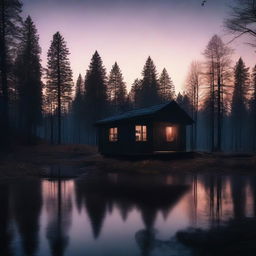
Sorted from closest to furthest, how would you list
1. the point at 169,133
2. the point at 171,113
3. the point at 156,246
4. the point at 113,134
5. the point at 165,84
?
the point at 156,246 → the point at 169,133 → the point at 171,113 → the point at 113,134 → the point at 165,84

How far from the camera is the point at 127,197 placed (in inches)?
460

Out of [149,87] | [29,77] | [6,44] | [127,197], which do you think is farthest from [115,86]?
[127,197]

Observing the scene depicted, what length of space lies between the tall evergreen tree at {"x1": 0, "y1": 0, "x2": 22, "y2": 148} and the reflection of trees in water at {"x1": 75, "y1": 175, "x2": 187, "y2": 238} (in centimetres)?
1877

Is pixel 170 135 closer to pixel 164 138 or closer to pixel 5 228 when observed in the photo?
pixel 164 138

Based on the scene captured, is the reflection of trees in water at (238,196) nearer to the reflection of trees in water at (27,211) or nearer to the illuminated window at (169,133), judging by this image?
the reflection of trees in water at (27,211)

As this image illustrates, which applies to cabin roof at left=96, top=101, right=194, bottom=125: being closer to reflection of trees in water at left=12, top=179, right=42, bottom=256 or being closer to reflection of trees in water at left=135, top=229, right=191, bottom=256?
reflection of trees in water at left=12, top=179, right=42, bottom=256

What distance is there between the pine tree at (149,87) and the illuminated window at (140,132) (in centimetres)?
3380

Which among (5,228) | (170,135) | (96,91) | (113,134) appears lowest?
(5,228)

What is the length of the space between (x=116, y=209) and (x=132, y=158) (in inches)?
694

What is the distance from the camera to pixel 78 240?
675 centimetres

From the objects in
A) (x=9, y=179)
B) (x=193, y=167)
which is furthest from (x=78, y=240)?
(x=193, y=167)

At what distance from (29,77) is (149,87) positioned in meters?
28.1

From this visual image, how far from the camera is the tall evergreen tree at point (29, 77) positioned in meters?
43.7

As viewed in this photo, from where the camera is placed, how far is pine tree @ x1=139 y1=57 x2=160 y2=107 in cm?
6162
